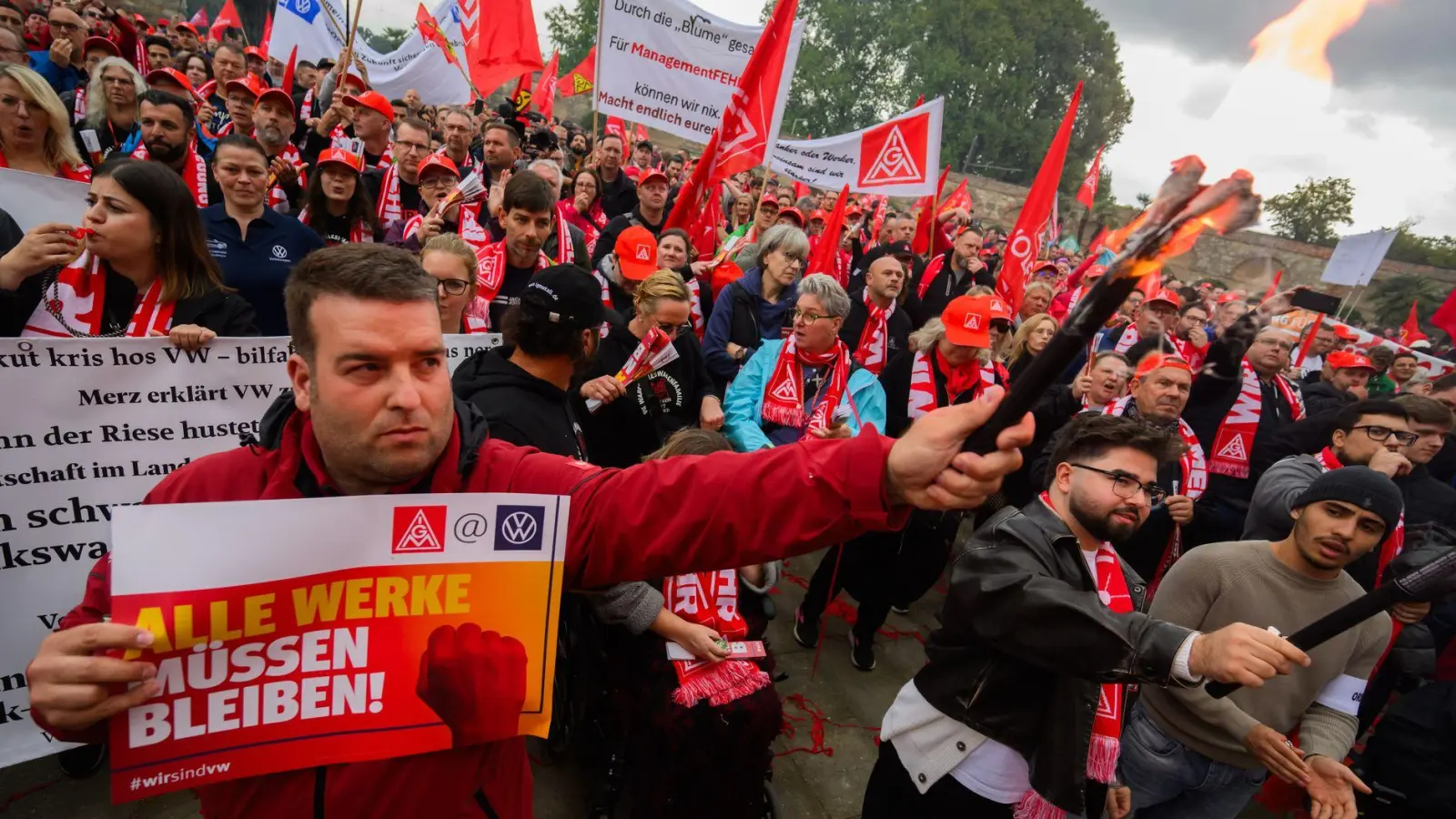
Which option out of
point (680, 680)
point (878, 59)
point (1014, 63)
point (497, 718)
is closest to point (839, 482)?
point (497, 718)

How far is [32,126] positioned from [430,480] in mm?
3781

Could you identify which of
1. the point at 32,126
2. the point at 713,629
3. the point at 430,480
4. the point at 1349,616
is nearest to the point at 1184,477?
the point at 1349,616

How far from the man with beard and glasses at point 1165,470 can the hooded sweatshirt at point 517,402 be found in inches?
110

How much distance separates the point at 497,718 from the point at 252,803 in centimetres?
50

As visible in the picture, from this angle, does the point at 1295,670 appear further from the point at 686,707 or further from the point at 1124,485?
the point at 686,707

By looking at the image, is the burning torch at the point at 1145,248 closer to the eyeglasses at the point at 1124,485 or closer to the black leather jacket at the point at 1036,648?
the black leather jacket at the point at 1036,648

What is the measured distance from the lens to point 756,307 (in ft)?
17.4

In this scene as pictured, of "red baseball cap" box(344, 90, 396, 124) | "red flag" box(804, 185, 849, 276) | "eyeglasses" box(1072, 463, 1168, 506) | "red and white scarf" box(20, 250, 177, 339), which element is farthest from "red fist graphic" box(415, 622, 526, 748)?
"red baseball cap" box(344, 90, 396, 124)

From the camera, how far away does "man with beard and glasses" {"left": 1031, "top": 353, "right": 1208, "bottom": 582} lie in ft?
12.8

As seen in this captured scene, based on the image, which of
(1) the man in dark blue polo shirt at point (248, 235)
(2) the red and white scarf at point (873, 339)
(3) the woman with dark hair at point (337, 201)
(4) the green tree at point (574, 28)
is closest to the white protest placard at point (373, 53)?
(3) the woman with dark hair at point (337, 201)

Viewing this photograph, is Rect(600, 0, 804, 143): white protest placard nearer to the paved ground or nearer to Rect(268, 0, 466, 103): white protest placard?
the paved ground

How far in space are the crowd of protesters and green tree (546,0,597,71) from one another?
53640 mm

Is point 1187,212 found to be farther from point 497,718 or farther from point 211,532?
point 211,532

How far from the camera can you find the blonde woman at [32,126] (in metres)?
3.26
